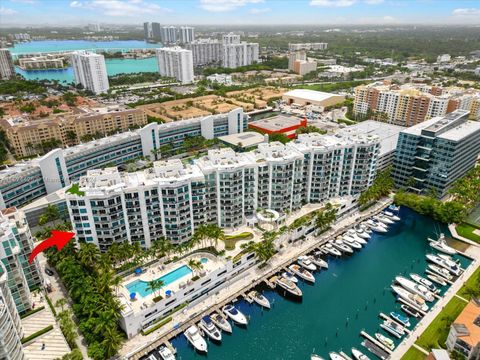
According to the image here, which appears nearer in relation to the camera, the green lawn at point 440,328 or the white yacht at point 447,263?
the green lawn at point 440,328

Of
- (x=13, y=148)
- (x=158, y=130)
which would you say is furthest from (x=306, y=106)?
(x=13, y=148)

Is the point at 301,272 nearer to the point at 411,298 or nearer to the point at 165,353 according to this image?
the point at 411,298

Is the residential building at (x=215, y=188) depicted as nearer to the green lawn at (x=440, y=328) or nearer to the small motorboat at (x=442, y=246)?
the small motorboat at (x=442, y=246)

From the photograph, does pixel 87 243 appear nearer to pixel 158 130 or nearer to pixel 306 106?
pixel 158 130

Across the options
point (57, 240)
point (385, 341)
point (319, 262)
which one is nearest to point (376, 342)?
point (385, 341)

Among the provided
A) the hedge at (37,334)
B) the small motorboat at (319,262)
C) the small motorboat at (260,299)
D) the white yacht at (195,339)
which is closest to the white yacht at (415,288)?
the small motorboat at (319,262)

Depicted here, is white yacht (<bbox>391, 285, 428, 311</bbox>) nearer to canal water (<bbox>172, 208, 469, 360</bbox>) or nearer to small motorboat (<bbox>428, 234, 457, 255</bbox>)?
canal water (<bbox>172, 208, 469, 360</bbox>)
